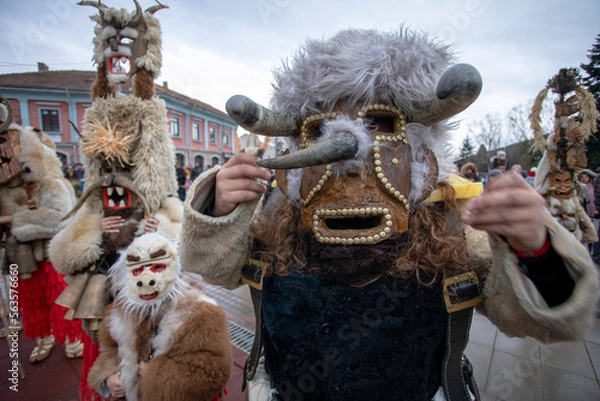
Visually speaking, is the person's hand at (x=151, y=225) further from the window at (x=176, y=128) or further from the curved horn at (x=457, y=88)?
the window at (x=176, y=128)

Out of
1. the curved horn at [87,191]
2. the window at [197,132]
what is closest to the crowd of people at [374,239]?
the curved horn at [87,191]

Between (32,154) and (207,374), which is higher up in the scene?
(32,154)

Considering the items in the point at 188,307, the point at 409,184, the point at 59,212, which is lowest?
the point at 188,307

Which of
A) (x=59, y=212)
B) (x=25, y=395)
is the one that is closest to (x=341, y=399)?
(x=25, y=395)

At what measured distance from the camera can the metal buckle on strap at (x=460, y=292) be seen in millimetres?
1031

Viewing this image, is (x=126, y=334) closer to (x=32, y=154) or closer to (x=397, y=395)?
(x=397, y=395)

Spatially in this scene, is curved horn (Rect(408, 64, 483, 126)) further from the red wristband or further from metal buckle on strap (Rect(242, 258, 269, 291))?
Answer: metal buckle on strap (Rect(242, 258, 269, 291))

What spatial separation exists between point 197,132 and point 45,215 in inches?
922

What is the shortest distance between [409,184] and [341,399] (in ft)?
2.56

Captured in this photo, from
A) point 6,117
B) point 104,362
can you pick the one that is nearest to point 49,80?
point 6,117

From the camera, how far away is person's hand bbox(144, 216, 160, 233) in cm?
259

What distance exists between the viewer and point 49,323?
338 cm

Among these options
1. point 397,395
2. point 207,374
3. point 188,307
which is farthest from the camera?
point 188,307

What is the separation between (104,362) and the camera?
195cm
